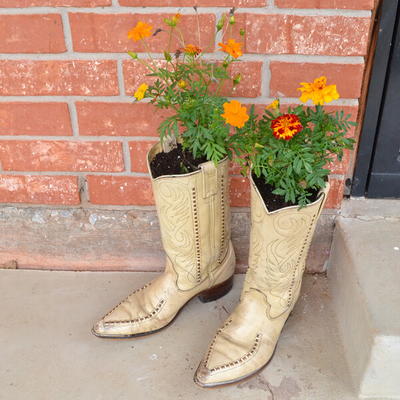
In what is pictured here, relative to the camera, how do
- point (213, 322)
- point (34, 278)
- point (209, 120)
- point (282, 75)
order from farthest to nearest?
point (34, 278) → point (213, 322) → point (282, 75) → point (209, 120)

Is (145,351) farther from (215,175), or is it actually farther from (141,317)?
(215,175)

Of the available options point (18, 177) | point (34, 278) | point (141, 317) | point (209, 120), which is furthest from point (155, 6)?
point (34, 278)

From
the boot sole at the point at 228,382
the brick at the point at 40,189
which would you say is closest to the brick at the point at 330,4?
the brick at the point at 40,189

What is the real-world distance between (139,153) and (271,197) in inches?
16.1

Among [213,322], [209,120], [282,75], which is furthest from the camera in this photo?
[213,322]

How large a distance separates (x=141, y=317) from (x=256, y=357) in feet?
1.01

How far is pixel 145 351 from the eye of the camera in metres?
1.12

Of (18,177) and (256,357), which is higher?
(18,177)

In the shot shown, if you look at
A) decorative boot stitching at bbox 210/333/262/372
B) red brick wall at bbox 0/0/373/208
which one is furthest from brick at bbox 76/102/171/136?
decorative boot stitching at bbox 210/333/262/372

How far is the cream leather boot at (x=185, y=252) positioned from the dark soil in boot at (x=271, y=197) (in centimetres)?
10

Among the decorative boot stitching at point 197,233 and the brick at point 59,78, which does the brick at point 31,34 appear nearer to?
the brick at point 59,78

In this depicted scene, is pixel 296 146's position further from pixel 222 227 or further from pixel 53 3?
pixel 53 3

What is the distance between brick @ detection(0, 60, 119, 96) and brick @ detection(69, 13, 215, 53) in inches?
1.8

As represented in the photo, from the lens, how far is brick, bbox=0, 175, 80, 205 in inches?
50.1
